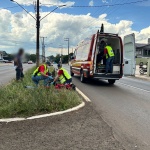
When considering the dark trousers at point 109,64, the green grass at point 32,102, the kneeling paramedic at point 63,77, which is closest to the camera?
the green grass at point 32,102

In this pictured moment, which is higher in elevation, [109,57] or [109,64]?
[109,57]

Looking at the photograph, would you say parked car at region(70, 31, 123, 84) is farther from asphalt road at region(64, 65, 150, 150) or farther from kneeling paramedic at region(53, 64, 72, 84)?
asphalt road at region(64, 65, 150, 150)

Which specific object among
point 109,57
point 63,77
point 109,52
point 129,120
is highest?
point 109,52

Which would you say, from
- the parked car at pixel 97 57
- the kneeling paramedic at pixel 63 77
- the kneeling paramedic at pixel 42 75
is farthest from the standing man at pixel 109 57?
the kneeling paramedic at pixel 42 75

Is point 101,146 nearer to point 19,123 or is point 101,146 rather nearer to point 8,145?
point 8,145

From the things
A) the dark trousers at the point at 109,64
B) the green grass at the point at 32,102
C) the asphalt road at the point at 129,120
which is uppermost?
the dark trousers at the point at 109,64

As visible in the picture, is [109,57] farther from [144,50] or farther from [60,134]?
[144,50]

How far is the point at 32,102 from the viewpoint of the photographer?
22.3ft

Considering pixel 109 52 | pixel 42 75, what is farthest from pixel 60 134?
pixel 109 52

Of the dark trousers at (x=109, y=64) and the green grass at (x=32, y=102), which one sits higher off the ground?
the dark trousers at (x=109, y=64)

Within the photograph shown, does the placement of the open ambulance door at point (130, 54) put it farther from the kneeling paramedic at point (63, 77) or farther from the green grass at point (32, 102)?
the green grass at point (32, 102)

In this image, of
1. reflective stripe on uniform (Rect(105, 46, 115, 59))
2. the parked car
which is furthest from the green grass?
reflective stripe on uniform (Rect(105, 46, 115, 59))

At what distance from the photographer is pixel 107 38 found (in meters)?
14.9

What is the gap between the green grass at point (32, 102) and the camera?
6.38 m
